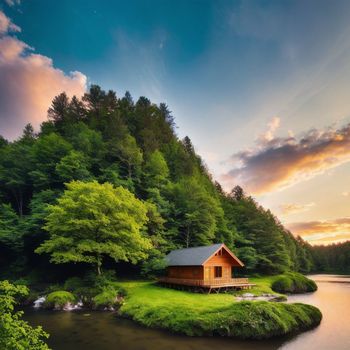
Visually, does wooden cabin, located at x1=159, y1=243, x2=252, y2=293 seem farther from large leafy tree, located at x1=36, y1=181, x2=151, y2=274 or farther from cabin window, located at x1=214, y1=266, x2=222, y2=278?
large leafy tree, located at x1=36, y1=181, x2=151, y2=274

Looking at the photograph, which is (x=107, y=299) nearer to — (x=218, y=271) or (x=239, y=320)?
(x=239, y=320)

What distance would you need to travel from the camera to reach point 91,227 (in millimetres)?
31672

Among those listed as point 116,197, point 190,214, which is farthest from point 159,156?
point 116,197

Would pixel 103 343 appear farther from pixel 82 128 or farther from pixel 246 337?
pixel 82 128

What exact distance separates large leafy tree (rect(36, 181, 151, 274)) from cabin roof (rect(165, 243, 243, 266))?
561 centimetres

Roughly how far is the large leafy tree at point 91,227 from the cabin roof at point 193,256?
5.61 metres

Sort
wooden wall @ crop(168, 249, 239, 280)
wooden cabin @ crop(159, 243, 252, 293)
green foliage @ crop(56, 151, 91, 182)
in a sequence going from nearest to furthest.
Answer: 1. wooden cabin @ crop(159, 243, 252, 293)
2. wooden wall @ crop(168, 249, 239, 280)
3. green foliage @ crop(56, 151, 91, 182)

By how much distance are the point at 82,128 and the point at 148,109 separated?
22.5 m

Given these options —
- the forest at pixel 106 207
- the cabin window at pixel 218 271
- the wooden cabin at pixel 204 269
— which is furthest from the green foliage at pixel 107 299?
the cabin window at pixel 218 271

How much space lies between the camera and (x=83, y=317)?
78.5 ft

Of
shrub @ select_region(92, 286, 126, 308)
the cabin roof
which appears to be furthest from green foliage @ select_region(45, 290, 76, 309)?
the cabin roof

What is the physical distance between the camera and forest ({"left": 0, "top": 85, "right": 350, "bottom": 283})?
1292 inches

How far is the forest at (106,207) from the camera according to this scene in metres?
32.8

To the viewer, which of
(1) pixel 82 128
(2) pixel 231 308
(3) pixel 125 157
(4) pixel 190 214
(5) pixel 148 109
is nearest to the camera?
(2) pixel 231 308
